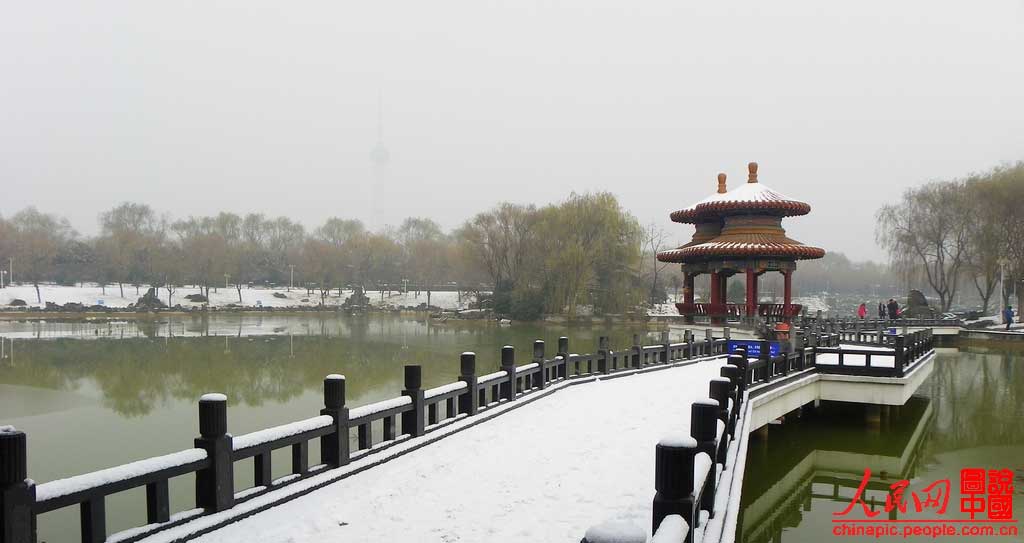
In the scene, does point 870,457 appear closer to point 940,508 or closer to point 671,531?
point 940,508

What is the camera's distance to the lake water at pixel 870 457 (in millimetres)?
9764

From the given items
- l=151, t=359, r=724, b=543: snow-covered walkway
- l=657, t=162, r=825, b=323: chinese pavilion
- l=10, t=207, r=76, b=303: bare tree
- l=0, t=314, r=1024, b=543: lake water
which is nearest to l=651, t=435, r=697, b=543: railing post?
l=151, t=359, r=724, b=543: snow-covered walkway

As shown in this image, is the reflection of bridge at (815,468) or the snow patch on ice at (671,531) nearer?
the snow patch on ice at (671,531)

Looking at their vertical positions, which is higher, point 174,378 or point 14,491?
point 14,491

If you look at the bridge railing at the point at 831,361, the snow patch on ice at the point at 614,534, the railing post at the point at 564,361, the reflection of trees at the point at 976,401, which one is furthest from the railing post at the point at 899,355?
the snow patch on ice at the point at 614,534

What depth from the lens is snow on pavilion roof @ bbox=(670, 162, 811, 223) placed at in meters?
23.2

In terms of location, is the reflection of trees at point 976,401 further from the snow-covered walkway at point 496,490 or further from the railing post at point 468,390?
the railing post at point 468,390

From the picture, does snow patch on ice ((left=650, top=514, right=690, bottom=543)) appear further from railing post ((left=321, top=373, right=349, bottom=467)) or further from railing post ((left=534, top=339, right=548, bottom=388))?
railing post ((left=534, top=339, right=548, bottom=388))

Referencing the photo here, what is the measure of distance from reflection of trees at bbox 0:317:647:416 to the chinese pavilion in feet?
26.1

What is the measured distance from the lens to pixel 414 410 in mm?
7605

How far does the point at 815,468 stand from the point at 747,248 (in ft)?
37.3

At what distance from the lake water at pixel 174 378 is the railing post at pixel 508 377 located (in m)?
4.01

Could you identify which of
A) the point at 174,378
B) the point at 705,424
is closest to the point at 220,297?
the point at 174,378

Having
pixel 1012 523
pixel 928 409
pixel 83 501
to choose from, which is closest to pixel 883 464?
pixel 1012 523
